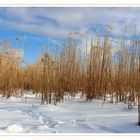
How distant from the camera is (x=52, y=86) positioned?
3.88 metres

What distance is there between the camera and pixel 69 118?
9.73ft

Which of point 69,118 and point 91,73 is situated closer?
point 69,118

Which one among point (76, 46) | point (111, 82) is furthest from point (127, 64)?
point (76, 46)

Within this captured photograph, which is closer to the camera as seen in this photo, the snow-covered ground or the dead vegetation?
the snow-covered ground

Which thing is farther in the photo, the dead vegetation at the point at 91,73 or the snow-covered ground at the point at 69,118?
the dead vegetation at the point at 91,73

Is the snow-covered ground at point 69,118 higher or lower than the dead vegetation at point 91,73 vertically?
lower

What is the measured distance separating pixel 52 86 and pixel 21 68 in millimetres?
1253

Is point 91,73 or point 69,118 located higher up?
point 91,73

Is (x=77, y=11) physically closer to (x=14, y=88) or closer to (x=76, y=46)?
(x=76, y=46)

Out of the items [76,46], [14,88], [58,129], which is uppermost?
[76,46]

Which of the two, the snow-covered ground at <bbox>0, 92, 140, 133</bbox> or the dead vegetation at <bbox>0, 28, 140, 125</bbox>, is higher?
the dead vegetation at <bbox>0, 28, 140, 125</bbox>

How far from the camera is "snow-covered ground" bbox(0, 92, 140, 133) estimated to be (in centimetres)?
262

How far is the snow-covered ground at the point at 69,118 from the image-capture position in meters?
2.62
